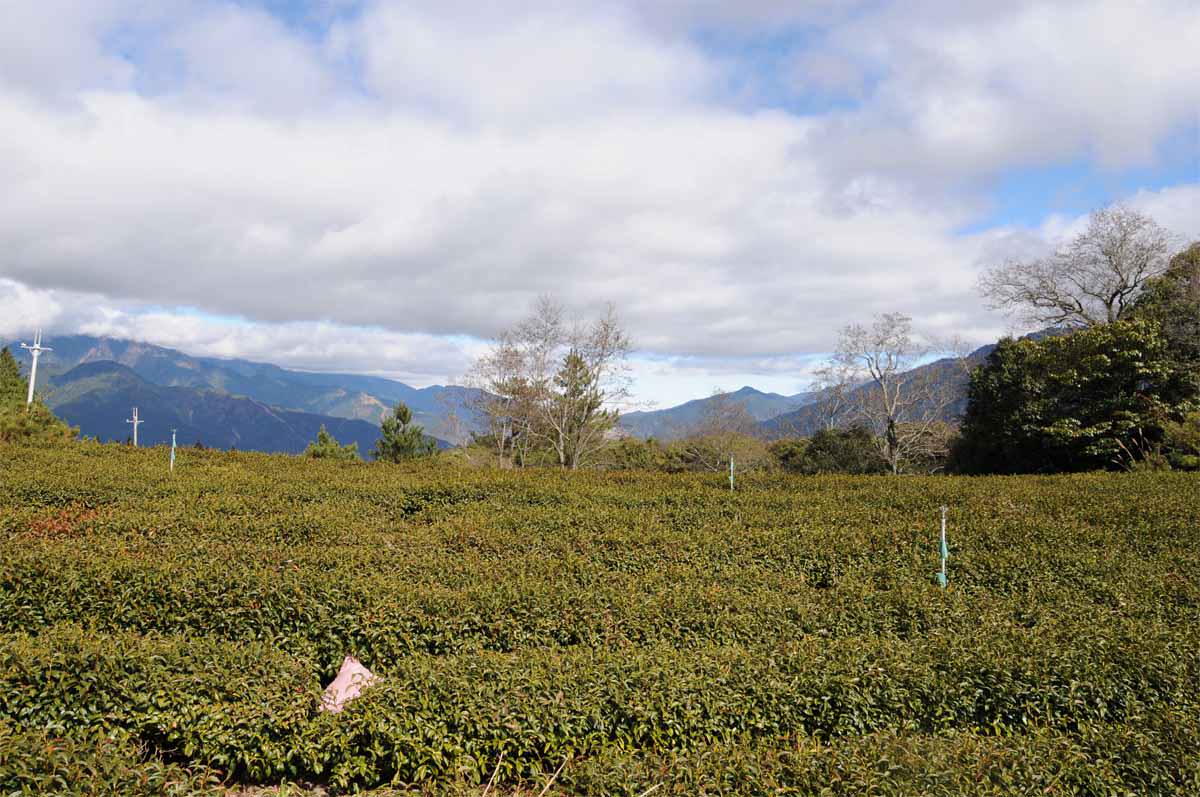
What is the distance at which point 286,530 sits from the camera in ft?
Answer: 29.5

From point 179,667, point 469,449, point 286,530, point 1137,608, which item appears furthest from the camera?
point 469,449

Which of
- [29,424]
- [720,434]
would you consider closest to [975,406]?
[720,434]

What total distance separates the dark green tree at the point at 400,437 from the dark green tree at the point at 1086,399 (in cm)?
2031

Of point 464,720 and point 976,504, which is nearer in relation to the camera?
point 464,720

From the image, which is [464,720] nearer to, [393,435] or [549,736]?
[549,736]

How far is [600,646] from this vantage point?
226 inches

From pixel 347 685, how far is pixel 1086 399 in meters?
21.0

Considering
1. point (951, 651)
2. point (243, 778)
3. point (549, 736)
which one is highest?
point (951, 651)

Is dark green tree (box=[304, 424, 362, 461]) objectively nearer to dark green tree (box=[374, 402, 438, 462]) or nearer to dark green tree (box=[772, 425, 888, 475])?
dark green tree (box=[374, 402, 438, 462])

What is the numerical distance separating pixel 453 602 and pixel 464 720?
77.5 inches

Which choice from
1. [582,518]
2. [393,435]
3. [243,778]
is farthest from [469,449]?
[243,778]

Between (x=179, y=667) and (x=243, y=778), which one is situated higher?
(x=179, y=667)

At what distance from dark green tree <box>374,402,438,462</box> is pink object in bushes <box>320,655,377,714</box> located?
849 inches

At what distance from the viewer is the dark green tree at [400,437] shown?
27.2 metres
